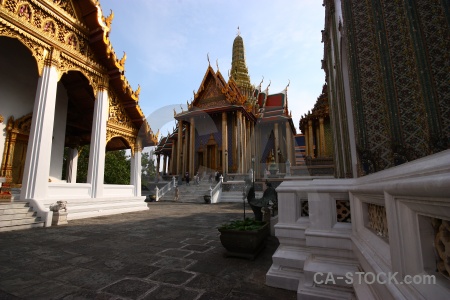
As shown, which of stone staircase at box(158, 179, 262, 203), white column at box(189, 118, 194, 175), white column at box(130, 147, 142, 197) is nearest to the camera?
white column at box(130, 147, 142, 197)

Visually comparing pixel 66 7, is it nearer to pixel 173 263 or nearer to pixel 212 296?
pixel 173 263

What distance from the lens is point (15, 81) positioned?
755 centimetres

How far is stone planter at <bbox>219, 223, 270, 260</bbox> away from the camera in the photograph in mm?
2822

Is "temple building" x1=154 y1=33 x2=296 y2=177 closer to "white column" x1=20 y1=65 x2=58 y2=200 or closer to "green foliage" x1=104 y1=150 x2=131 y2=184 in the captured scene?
"green foliage" x1=104 y1=150 x2=131 y2=184

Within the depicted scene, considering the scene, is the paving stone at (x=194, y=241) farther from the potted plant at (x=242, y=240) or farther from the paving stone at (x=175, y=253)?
the potted plant at (x=242, y=240)

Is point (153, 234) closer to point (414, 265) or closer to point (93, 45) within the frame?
point (414, 265)

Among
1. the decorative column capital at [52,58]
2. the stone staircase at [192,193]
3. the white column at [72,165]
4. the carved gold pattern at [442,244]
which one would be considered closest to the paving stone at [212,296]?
the carved gold pattern at [442,244]

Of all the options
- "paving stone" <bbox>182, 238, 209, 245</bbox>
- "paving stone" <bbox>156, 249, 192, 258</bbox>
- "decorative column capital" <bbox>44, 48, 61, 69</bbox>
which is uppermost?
"decorative column capital" <bbox>44, 48, 61, 69</bbox>

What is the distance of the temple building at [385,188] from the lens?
31.0 inches

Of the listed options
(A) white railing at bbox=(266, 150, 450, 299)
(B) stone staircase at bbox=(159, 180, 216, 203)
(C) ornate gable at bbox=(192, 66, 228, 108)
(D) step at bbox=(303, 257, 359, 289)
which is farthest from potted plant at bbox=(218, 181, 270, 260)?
(C) ornate gable at bbox=(192, 66, 228, 108)

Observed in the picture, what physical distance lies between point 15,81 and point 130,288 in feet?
29.9

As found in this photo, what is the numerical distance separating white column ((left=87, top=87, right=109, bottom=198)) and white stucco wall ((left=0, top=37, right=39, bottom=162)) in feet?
8.02

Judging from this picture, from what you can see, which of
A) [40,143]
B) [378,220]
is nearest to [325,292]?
[378,220]

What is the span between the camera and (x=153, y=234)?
14.3 ft
